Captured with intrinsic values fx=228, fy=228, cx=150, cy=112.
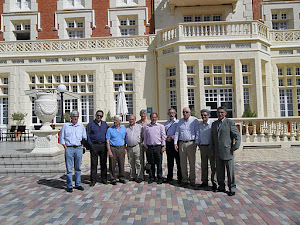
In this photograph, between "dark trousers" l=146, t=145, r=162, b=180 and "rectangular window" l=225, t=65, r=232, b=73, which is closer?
"dark trousers" l=146, t=145, r=162, b=180

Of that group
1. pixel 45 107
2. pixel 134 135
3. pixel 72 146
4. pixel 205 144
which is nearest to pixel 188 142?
pixel 205 144

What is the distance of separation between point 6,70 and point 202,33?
12.2 metres

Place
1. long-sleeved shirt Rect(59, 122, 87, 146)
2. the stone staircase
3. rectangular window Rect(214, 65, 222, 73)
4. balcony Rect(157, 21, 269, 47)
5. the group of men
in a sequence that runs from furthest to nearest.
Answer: rectangular window Rect(214, 65, 222, 73) → balcony Rect(157, 21, 269, 47) → the stone staircase → long-sleeved shirt Rect(59, 122, 87, 146) → the group of men

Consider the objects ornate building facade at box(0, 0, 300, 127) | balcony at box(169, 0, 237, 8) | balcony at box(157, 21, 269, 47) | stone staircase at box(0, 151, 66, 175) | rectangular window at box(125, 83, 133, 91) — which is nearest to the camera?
stone staircase at box(0, 151, 66, 175)

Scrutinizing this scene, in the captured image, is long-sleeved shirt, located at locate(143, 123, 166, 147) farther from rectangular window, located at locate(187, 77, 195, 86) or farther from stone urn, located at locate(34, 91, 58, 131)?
rectangular window, located at locate(187, 77, 195, 86)

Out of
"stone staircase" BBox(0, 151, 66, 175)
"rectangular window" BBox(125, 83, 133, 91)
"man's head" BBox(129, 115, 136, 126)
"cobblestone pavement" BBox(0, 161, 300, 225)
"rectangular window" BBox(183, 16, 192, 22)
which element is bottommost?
"cobblestone pavement" BBox(0, 161, 300, 225)

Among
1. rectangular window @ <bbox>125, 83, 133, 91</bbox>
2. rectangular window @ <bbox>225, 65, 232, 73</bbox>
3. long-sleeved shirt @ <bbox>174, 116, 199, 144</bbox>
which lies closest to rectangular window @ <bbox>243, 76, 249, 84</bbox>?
rectangular window @ <bbox>225, 65, 232, 73</bbox>

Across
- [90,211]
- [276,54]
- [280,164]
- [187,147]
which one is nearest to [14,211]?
[90,211]

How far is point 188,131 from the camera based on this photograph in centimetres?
531

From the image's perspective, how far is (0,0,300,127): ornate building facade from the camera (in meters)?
12.6

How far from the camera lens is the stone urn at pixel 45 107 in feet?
23.7

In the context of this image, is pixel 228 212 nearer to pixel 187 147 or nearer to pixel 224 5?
pixel 187 147

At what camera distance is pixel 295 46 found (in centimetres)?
1345

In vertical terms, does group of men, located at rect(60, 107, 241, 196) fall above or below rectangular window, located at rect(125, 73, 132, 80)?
below
